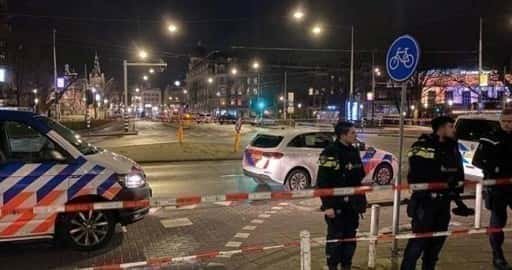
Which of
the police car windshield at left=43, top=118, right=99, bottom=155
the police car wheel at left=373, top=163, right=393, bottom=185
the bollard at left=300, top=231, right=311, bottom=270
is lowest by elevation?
the police car wheel at left=373, top=163, right=393, bottom=185

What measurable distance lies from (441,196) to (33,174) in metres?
4.74

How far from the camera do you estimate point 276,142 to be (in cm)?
1214

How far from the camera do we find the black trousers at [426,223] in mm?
5430

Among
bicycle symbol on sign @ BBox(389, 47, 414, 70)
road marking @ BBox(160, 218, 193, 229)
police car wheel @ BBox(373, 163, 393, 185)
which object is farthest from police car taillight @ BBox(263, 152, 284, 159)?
bicycle symbol on sign @ BBox(389, 47, 414, 70)

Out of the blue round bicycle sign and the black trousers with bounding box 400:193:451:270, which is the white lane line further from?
the blue round bicycle sign

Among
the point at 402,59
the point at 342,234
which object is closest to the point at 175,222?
the point at 342,234

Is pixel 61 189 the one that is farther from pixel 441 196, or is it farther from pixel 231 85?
pixel 231 85

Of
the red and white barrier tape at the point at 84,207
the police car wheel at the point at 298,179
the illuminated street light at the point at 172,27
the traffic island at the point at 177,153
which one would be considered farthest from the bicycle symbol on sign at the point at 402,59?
the illuminated street light at the point at 172,27

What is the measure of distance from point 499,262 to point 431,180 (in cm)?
164

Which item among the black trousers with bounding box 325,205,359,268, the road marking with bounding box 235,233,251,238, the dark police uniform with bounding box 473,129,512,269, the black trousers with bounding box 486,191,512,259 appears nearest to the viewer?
the black trousers with bounding box 325,205,359,268

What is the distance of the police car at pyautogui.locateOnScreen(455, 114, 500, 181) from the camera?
11.1m

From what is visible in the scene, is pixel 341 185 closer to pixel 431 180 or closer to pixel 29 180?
pixel 431 180

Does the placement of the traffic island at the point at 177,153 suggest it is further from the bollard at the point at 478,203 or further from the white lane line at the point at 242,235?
the bollard at the point at 478,203

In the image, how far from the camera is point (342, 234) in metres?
5.59
